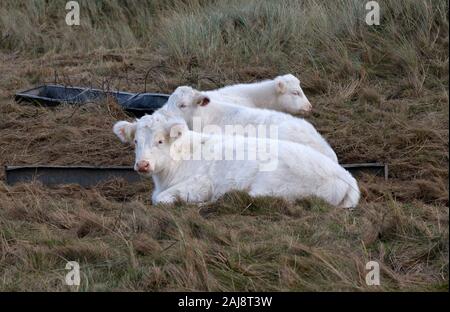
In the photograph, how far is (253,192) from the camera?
Result: 858 cm

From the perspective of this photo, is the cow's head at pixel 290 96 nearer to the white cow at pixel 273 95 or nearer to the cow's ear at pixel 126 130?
the white cow at pixel 273 95

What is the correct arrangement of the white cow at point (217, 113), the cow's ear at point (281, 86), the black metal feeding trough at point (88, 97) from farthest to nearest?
the black metal feeding trough at point (88, 97) < the cow's ear at point (281, 86) < the white cow at point (217, 113)

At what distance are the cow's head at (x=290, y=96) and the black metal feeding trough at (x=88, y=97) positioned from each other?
145 cm

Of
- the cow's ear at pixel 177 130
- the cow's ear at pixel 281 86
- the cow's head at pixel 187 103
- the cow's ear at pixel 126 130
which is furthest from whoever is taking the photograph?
the cow's ear at pixel 281 86

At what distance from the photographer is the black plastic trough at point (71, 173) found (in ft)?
31.4

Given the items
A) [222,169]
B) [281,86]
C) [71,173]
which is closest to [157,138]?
[222,169]

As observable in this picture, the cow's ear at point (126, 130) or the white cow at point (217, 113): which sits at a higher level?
the cow's ear at point (126, 130)

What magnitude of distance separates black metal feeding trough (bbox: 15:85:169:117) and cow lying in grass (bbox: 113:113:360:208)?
2835 mm

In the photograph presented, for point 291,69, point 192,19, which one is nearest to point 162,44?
point 192,19

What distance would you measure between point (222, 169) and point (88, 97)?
14.3 ft

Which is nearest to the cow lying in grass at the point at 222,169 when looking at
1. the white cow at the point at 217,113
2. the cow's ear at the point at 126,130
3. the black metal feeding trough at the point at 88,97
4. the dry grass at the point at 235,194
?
the cow's ear at the point at 126,130

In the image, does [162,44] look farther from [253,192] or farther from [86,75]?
[253,192]

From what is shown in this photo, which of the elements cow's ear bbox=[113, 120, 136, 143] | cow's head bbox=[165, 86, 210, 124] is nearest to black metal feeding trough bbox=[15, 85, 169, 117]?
cow's head bbox=[165, 86, 210, 124]

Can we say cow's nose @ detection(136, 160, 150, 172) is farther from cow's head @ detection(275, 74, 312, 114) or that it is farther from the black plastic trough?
cow's head @ detection(275, 74, 312, 114)
